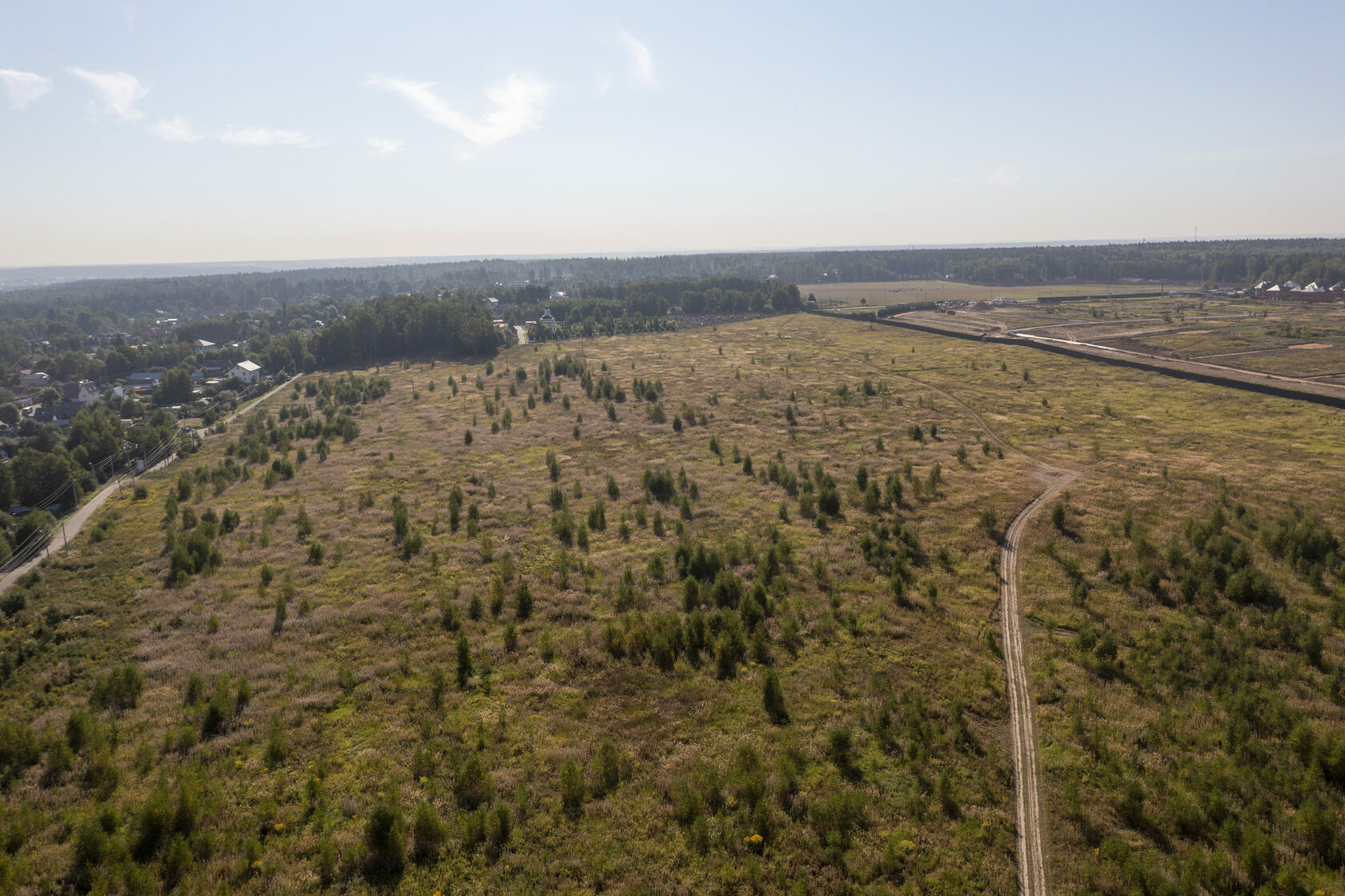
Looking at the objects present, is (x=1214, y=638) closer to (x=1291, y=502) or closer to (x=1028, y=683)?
(x=1028, y=683)

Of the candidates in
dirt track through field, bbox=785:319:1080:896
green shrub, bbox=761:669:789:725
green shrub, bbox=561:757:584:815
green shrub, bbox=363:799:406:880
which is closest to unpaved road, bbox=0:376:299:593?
green shrub, bbox=363:799:406:880

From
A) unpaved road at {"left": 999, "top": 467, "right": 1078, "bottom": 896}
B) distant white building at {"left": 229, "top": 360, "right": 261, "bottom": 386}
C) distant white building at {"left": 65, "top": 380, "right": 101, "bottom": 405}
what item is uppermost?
distant white building at {"left": 229, "top": 360, "right": 261, "bottom": 386}

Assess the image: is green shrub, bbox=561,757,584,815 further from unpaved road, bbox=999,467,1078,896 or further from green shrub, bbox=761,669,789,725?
unpaved road, bbox=999,467,1078,896

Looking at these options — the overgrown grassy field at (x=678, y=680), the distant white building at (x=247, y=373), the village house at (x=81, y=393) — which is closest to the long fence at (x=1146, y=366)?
the overgrown grassy field at (x=678, y=680)

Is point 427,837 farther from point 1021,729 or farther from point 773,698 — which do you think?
point 1021,729

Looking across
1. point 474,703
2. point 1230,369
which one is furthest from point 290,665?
point 1230,369
